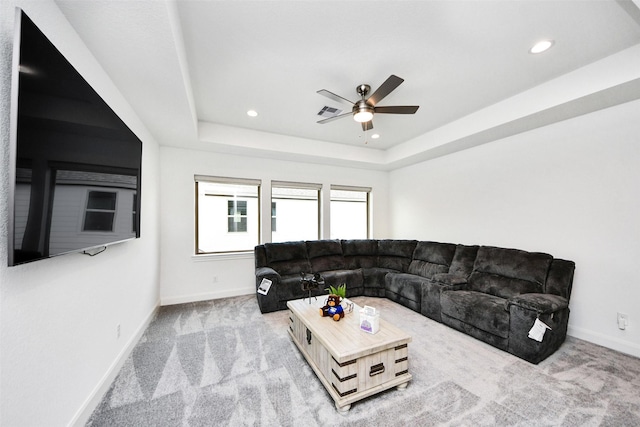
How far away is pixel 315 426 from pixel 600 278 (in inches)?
134

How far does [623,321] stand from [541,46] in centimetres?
287

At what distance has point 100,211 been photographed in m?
1.65

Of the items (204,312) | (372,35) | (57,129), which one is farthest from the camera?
(204,312)

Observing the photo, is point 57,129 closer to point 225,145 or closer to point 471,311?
point 225,145

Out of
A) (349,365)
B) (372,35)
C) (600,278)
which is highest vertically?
(372,35)

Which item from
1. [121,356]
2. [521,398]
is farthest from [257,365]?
[521,398]

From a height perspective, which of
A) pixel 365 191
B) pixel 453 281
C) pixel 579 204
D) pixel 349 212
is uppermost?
pixel 365 191

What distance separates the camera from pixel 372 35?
2.02 metres

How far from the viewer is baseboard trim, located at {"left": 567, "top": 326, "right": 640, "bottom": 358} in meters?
2.46

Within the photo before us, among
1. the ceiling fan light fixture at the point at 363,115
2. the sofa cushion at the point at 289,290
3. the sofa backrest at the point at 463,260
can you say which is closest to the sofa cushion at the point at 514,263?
the sofa backrest at the point at 463,260

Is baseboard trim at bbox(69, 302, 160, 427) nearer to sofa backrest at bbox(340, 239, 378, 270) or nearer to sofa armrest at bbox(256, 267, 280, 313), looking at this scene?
sofa armrest at bbox(256, 267, 280, 313)

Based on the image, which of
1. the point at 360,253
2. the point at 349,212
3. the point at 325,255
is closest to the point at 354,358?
Result: the point at 325,255

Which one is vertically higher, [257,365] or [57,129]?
[57,129]

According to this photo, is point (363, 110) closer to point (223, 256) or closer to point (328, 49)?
point (328, 49)
